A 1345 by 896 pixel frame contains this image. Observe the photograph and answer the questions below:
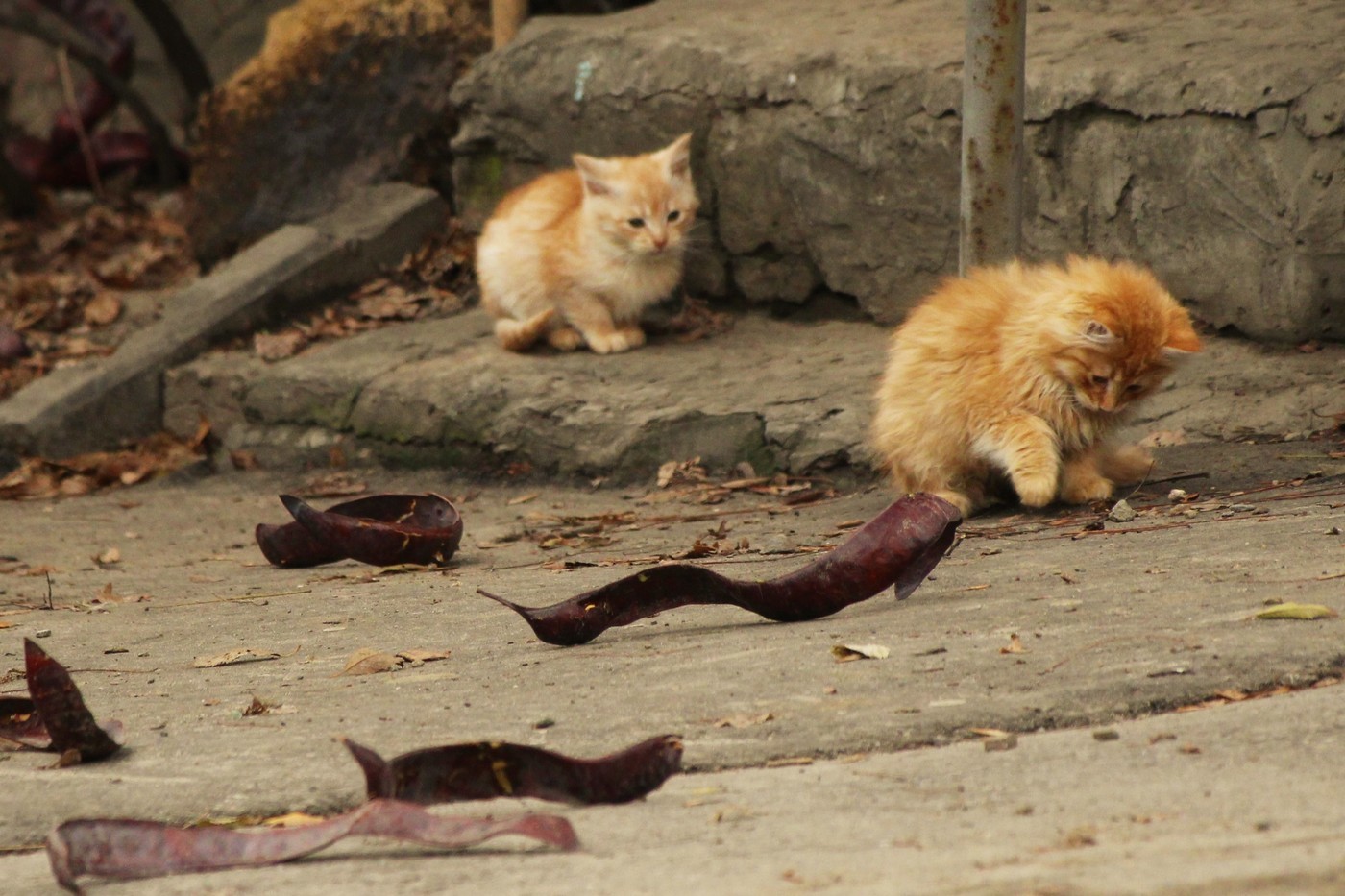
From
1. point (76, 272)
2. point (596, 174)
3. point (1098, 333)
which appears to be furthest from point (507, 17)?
point (1098, 333)

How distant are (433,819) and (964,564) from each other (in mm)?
1990

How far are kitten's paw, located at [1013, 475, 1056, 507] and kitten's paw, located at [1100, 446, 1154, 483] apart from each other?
0.45 meters

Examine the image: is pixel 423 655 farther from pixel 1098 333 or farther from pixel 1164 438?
pixel 1164 438

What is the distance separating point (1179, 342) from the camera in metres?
4.39

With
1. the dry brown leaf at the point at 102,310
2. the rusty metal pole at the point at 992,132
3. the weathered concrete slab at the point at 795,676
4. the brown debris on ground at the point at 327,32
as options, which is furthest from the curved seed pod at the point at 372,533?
the dry brown leaf at the point at 102,310

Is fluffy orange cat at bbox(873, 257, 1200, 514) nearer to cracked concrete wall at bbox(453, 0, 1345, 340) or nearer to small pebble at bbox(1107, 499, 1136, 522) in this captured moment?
small pebble at bbox(1107, 499, 1136, 522)

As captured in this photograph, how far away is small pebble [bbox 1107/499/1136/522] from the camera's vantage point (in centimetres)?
429

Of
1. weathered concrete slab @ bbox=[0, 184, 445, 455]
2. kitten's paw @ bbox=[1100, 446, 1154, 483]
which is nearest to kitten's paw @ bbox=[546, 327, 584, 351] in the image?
weathered concrete slab @ bbox=[0, 184, 445, 455]

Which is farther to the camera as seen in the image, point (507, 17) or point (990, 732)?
point (507, 17)

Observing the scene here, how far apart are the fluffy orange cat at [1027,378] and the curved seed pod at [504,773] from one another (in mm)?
2394

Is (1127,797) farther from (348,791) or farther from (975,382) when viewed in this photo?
(975,382)

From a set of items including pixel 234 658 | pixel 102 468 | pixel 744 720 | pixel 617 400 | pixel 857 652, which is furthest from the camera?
pixel 102 468

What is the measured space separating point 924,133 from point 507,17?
2.94 metres

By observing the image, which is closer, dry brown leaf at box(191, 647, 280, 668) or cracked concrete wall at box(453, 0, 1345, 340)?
dry brown leaf at box(191, 647, 280, 668)
